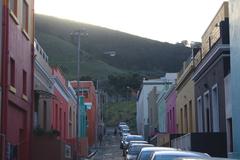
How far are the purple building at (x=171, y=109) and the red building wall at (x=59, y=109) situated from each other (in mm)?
8633

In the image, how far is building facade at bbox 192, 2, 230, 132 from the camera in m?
28.2

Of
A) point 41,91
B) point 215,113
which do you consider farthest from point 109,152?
point 215,113

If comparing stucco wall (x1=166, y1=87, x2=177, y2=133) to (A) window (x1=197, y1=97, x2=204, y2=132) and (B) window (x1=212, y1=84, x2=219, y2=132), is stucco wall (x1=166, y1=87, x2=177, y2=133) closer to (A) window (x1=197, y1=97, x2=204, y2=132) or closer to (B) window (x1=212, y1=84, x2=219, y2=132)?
(A) window (x1=197, y1=97, x2=204, y2=132)

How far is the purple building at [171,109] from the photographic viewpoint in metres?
51.4

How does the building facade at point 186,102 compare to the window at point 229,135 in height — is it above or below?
above

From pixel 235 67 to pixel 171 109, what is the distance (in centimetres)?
2898

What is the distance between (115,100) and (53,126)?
105 m

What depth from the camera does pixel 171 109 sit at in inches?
2108

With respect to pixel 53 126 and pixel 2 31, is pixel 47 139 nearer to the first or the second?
pixel 53 126

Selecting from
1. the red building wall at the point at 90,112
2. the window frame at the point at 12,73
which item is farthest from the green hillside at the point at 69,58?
the window frame at the point at 12,73

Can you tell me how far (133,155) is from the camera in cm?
3266

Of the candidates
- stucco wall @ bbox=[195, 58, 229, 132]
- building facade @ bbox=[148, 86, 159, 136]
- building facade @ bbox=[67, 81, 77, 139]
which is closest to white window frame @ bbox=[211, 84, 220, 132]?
stucco wall @ bbox=[195, 58, 229, 132]

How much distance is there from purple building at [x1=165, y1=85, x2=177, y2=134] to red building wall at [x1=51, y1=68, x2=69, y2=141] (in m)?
8.63

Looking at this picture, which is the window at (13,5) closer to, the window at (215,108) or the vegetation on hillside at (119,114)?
the window at (215,108)
